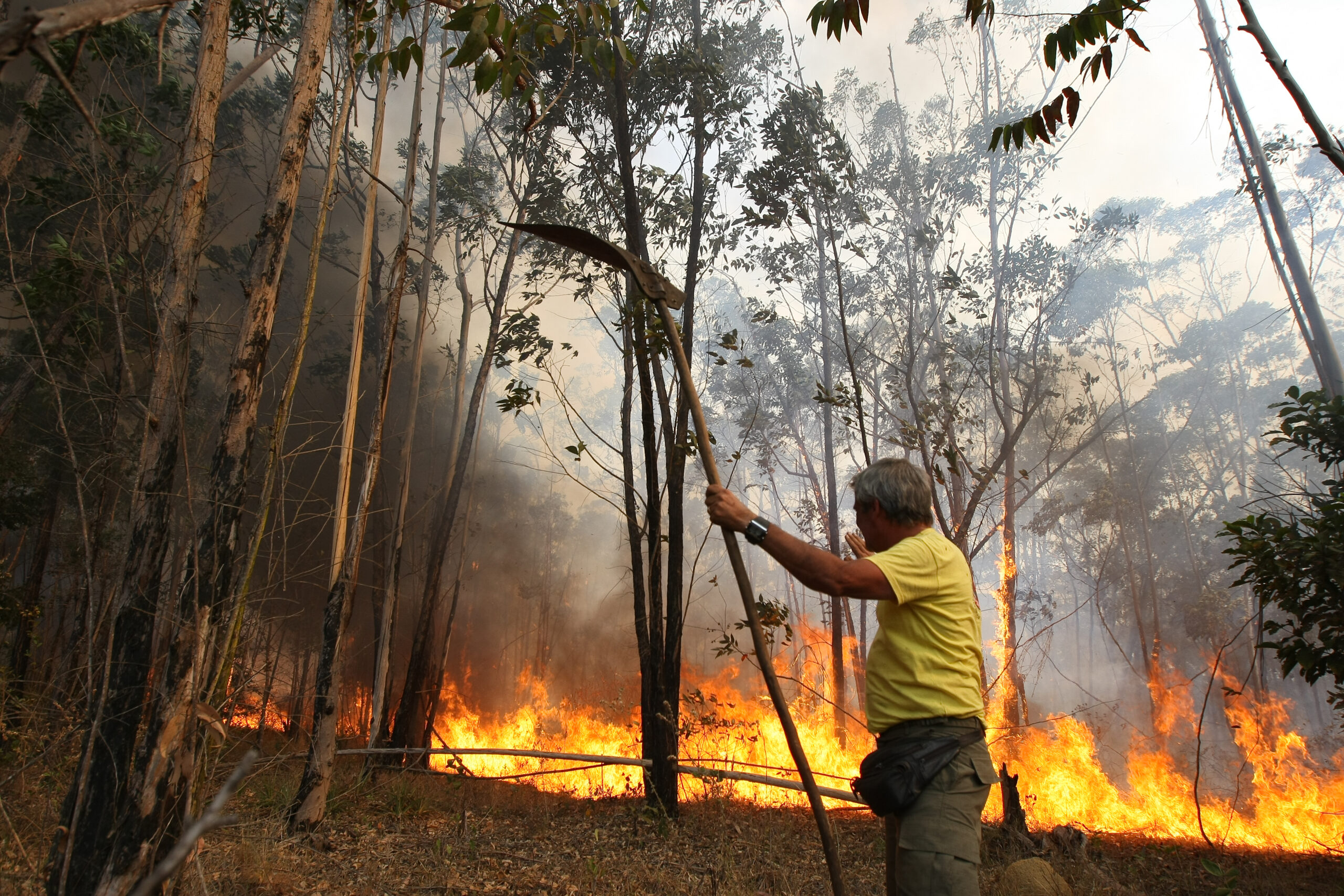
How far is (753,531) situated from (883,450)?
2840 centimetres

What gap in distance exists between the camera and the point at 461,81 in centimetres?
1561

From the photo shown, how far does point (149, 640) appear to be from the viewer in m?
2.94

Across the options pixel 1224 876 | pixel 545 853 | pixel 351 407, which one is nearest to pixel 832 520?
pixel 1224 876

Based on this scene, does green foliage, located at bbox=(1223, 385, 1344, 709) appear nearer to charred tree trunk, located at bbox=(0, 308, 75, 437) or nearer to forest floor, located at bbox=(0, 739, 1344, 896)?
forest floor, located at bbox=(0, 739, 1344, 896)

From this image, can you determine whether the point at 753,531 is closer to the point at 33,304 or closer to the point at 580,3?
the point at 580,3

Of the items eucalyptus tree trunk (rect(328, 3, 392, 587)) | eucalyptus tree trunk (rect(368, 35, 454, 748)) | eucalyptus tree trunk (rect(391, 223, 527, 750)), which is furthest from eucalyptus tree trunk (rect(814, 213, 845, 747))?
eucalyptus tree trunk (rect(328, 3, 392, 587))

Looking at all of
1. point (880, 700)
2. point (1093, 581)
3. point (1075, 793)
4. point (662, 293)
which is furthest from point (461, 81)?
point (1093, 581)

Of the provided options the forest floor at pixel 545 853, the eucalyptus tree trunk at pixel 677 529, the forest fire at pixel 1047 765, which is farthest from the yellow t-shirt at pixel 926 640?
the forest fire at pixel 1047 765

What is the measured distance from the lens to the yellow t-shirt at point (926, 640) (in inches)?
81.7

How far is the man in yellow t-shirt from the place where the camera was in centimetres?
197

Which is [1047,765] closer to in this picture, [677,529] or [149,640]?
[677,529]

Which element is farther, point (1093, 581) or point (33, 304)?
point (1093, 581)

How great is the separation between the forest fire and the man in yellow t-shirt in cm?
504

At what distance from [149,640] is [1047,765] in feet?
45.4
